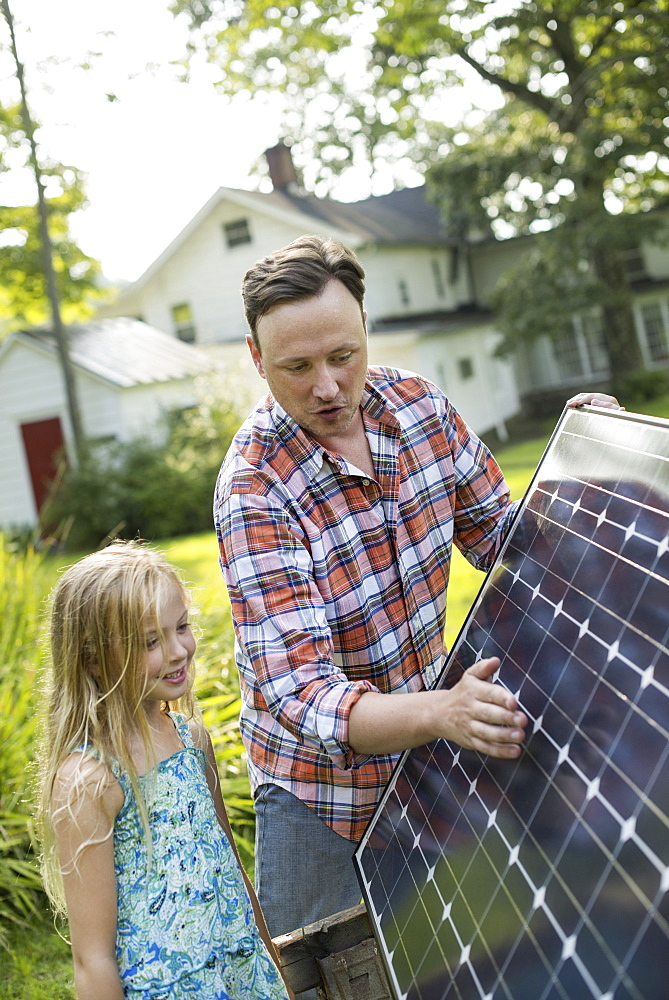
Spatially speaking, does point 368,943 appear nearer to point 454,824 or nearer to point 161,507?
point 454,824

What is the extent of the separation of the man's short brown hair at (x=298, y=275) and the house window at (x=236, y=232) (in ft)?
95.8

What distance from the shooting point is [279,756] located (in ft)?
8.93

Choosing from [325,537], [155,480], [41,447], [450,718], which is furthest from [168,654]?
[41,447]

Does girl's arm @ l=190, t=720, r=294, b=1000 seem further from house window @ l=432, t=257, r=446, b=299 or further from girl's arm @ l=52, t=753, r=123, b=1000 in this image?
house window @ l=432, t=257, r=446, b=299

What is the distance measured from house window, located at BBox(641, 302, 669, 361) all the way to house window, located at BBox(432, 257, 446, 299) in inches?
282

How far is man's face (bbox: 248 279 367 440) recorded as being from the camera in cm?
248

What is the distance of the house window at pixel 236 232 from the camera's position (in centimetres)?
3083

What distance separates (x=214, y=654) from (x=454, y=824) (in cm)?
496

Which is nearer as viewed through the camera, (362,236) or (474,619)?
(474,619)

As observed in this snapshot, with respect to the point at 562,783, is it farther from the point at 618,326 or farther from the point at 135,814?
the point at 618,326

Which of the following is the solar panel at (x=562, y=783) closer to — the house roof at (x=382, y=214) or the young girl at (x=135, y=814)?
the young girl at (x=135, y=814)

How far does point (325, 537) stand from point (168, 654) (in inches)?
20.5

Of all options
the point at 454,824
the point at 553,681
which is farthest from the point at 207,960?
the point at 553,681

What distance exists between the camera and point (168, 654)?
243 cm
